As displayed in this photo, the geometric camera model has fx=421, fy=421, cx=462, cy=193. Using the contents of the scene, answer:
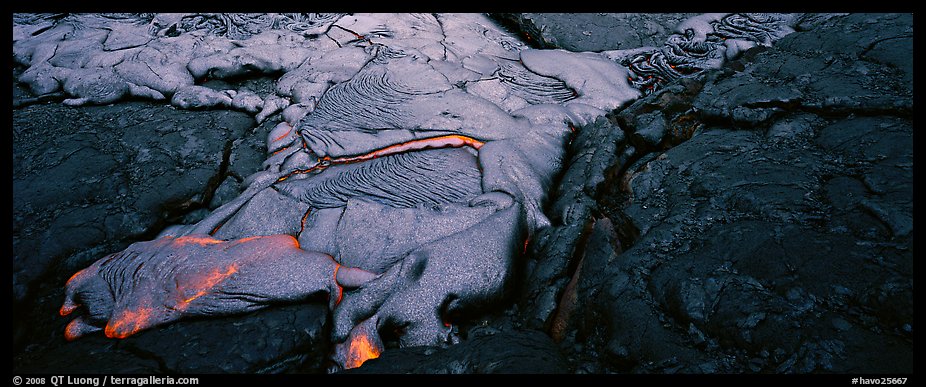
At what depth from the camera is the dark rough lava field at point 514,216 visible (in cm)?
136

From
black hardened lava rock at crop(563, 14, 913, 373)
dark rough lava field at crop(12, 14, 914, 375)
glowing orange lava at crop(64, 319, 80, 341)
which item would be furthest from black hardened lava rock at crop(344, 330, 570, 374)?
glowing orange lava at crop(64, 319, 80, 341)

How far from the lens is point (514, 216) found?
200 cm

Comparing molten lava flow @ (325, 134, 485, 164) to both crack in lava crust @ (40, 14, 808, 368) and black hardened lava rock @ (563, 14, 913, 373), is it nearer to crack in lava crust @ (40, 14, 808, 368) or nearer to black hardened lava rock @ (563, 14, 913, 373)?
crack in lava crust @ (40, 14, 808, 368)

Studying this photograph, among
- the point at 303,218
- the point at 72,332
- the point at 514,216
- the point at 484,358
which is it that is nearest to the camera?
the point at 484,358

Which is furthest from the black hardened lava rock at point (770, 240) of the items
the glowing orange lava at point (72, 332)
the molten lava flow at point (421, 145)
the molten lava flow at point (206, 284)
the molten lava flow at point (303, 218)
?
the glowing orange lava at point (72, 332)

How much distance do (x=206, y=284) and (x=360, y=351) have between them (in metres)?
0.75

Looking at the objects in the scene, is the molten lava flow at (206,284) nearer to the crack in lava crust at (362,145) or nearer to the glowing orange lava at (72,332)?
the crack in lava crust at (362,145)

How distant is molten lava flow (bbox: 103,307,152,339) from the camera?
5.54ft

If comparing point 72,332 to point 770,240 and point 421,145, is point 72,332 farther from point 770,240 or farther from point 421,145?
point 770,240

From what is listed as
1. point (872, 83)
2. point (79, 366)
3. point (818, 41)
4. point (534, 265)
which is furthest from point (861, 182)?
point (79, 366)

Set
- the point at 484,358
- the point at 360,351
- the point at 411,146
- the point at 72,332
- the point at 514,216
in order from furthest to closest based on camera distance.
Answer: the point at 411,146 → the point at 514,216 → the point at 72,332 → the point at 360,351 → the point at 484,358

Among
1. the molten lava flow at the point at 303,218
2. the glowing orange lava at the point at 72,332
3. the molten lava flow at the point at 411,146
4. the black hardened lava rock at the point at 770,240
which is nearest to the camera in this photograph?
the black hardened lava rock at the point at 770,240

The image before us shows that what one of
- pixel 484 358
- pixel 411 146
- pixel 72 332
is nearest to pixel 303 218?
pixel 411 146

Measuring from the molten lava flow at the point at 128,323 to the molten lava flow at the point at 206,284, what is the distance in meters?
0.13
